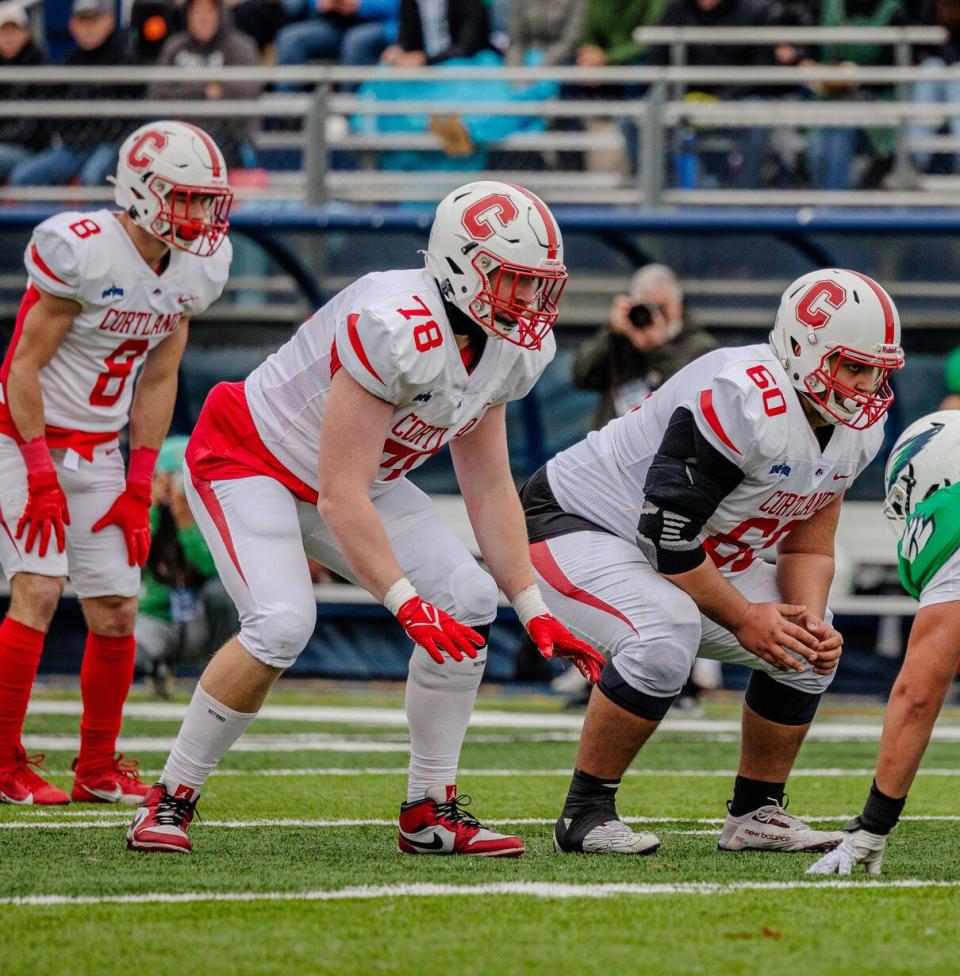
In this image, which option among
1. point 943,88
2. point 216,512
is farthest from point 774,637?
point 943,88

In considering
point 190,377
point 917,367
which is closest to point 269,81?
point 190,377

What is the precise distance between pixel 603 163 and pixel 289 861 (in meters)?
7.99

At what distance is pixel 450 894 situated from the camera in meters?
3.84

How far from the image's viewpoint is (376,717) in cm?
928

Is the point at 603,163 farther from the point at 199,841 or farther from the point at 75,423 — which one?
the point at 199,841

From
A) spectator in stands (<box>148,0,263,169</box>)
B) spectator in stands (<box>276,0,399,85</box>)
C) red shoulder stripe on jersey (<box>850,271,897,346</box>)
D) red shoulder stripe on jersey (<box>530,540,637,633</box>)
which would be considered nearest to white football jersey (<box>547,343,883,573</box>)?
red shoulder stripe on jersey (<box>530,540,637,633</box>)

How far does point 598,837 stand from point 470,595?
0.70 m

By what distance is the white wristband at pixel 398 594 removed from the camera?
422 cm

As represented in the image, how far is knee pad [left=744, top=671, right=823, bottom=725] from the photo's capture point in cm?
482

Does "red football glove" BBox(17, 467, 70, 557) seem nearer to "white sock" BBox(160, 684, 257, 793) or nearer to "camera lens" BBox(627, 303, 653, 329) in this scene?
"white sock" BBox(160, 684, 257, 793)

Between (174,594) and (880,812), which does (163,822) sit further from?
(174,594)

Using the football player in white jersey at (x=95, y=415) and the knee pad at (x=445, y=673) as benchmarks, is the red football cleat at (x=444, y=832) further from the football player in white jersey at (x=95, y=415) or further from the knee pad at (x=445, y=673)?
the football player in white jersey at (x=95, y=415)

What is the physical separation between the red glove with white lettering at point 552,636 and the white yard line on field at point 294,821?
0.89m

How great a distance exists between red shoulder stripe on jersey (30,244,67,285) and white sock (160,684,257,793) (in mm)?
1691
